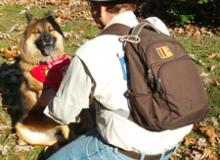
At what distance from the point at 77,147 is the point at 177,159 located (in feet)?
5.33

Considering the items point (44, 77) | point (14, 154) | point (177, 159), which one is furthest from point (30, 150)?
point (177, 159)

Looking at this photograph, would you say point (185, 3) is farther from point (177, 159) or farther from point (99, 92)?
point (99, 92)

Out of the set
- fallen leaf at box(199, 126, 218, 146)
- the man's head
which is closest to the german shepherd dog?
fallen leaf at box(199, 126, 218, 146)

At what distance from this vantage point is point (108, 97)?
3141 millimetres

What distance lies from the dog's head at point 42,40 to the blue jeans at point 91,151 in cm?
175

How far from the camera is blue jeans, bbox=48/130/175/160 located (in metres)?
3.38

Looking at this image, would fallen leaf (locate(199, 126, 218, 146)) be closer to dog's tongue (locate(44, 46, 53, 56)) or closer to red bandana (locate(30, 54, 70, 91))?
red bandana (locate(30, 54, 70, 91))

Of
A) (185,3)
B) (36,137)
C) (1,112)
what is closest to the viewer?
(36,137)

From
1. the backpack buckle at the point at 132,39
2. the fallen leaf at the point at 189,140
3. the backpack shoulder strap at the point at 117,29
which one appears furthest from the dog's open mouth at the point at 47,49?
the backpack buckle at the point at 132,39

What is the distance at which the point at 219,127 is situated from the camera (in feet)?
17.5

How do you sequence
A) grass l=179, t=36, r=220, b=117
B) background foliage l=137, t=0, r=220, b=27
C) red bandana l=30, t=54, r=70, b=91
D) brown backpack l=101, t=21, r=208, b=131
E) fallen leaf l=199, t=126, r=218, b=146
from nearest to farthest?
brown backpack l=101, t=21, r=208, b=131 < red bandana l=30, t=54, r=70, b=91 < fallen leaf l=199, t=126, r=218, b=146 < grass l=179, t=36, r=220, b=117 < background foliage l=137, t=0, r=220, b=27

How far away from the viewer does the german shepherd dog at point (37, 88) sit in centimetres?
513

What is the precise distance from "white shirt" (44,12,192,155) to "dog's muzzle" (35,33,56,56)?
1.82 m

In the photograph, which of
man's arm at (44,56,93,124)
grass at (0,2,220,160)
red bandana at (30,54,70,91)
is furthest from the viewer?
grass at (0,2,220,160)
